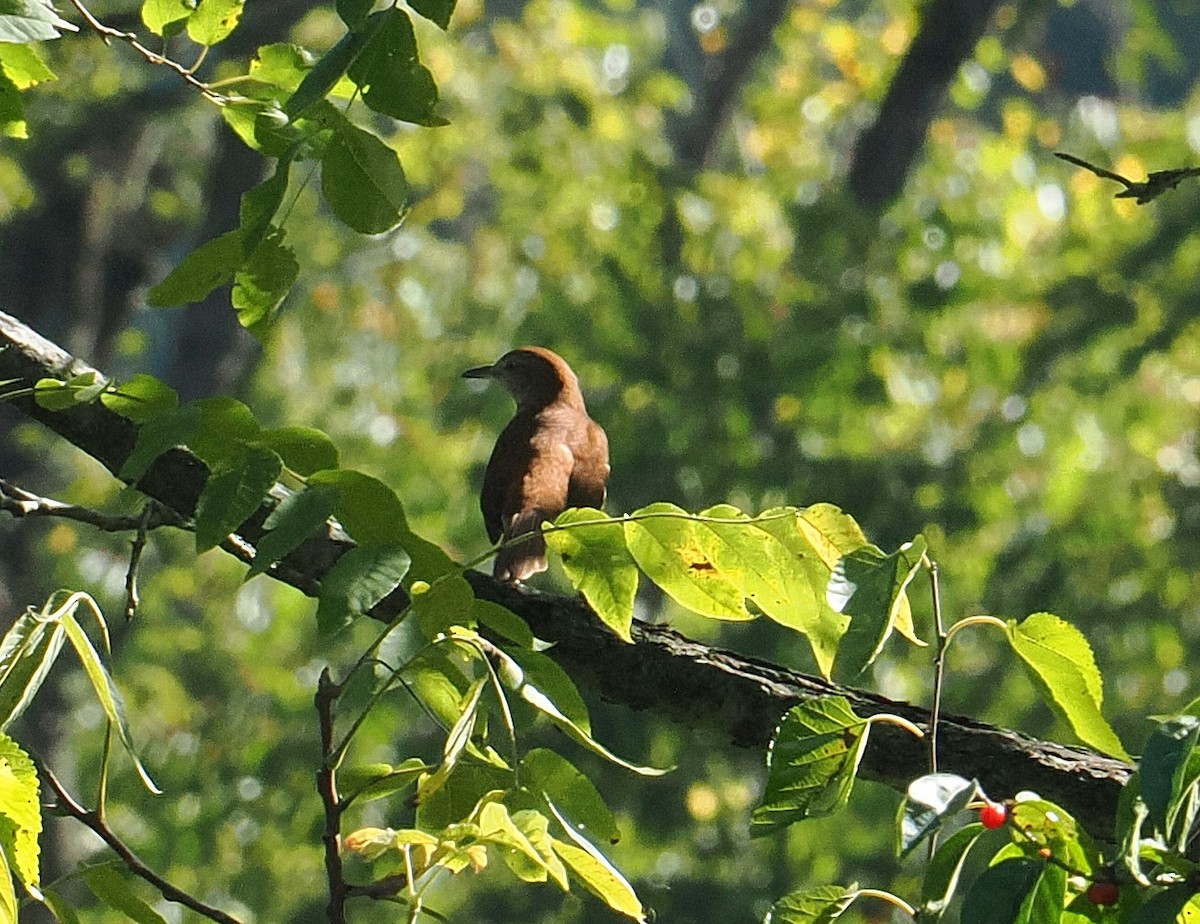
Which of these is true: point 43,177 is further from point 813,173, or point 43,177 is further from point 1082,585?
point 1082,585

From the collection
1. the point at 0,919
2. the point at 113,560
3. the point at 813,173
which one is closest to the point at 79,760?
the point at 113,560

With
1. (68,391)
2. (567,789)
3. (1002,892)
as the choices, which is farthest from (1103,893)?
(68,391)

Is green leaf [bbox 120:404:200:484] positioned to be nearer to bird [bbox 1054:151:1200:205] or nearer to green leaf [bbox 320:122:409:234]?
green leaf [bbox 320:122:409:234]

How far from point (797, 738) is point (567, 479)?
9.10 ft

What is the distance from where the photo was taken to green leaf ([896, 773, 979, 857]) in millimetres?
1374

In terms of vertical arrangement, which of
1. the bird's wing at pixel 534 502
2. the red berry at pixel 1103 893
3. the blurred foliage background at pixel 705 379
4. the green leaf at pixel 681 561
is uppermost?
the red berry at pixel 1103 893

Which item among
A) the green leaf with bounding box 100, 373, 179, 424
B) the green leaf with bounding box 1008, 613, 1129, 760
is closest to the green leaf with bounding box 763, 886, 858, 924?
the green leaf with bounding box 1008, 613, 1129, 760

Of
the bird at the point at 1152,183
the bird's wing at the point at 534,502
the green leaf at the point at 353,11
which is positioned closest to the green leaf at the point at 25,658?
the green leaf at the point at 353,11

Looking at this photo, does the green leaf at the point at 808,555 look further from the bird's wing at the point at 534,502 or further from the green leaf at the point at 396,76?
the bird's wing at the point at 534,502

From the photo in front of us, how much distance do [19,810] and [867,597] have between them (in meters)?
0.81

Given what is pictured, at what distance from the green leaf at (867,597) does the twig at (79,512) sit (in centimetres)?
100

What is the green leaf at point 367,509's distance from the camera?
1975 millimetres

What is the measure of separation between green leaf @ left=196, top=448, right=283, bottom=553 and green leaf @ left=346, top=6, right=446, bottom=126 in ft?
1.37

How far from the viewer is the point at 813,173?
43.4 feet
